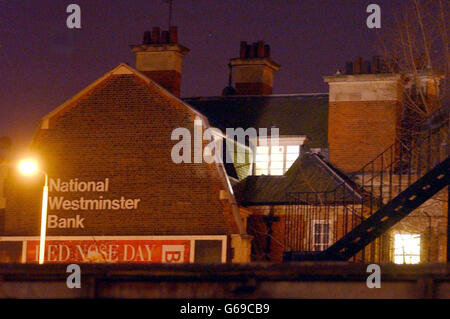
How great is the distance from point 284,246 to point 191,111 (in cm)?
551

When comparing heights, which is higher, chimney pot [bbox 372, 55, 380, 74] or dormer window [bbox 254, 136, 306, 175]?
chimney pot [bbox 372, 55, 380, 74]

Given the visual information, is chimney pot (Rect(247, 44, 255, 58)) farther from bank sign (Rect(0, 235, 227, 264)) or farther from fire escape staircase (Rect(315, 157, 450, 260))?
fire escape staircase (Rect(315, 157, 450, 260))

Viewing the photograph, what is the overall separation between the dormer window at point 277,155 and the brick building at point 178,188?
3.21 ft

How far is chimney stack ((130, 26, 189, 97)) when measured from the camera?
40.2m

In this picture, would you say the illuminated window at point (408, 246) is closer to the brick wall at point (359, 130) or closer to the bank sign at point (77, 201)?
the brick wall at point (359, 130)

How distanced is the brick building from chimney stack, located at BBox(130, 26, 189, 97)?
4480 millimetres

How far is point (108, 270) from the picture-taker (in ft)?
55.6

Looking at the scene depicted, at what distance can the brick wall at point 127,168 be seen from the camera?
3419 cm

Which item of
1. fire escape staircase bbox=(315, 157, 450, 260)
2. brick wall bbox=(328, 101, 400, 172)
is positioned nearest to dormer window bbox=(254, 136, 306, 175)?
brick wall bbox=(328, 101, 400, 172)

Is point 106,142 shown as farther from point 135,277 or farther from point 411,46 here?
point 135,277

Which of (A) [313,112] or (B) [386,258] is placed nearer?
(B) [386,258]

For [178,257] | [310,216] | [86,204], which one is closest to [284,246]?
[310,216]

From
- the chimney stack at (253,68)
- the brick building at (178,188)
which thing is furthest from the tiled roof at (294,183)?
the chimney stack at (253,68)

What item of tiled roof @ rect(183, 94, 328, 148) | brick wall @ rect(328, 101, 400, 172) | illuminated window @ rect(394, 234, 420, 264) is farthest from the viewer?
tiled roof @ rect(183, 94, 328, 148)
